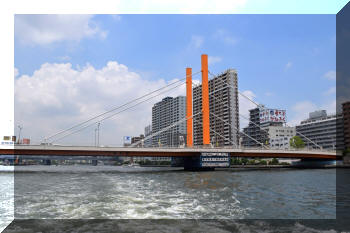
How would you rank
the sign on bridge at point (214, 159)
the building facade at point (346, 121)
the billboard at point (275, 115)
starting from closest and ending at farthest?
the sign on bridge at point (214, 159)
the building facade at point (346, 121)
the billboard at point (275, 115)

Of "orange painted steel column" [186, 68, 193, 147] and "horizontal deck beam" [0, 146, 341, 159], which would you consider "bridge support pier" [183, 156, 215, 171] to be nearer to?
"horizontal deck beam" [0, 146, 341, 159]

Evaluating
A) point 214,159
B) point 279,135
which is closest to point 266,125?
point 279,135

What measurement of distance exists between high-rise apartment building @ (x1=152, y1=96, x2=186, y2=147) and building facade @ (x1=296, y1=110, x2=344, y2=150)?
64268 millimetres

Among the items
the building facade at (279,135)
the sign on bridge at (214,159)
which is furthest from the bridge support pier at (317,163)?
the building facade at (279,135)

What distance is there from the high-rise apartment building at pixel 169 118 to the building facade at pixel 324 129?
2530 inches

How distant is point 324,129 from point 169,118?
84.2 m

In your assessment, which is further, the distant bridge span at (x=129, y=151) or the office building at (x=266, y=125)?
the office building at (x=266, y=125)

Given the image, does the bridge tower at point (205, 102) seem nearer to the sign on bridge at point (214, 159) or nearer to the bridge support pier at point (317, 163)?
the sign on bridge at point (214, 159)

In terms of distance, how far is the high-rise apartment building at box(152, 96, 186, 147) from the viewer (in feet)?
559

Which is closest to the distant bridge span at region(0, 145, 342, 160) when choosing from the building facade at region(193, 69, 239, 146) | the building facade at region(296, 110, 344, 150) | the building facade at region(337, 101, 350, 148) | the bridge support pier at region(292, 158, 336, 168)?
the bridge support pier at region(292, 158, 336, 168)

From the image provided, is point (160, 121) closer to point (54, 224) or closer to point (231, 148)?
point (231, 148)

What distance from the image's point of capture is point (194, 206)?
47.9 feet

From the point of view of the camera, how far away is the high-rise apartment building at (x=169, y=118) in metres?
170

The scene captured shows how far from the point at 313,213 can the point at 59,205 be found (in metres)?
12.0
